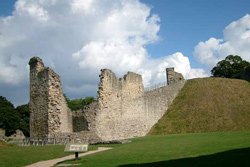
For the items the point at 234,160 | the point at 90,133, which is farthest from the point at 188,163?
the point at 90,133

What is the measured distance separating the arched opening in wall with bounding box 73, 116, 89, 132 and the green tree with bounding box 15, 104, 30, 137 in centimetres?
2455

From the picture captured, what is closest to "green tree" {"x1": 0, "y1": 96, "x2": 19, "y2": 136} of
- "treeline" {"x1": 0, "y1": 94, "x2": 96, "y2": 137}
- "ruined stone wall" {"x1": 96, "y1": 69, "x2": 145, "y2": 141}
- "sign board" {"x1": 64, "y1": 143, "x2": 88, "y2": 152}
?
"treeline" {"x1": 0, "y1": 94, "x2": 96, "y2": 137}

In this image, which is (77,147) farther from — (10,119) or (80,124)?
(10,119)

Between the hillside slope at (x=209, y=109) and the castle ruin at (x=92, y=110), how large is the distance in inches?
188

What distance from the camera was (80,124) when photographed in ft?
79.5

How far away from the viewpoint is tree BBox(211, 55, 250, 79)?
206 feet

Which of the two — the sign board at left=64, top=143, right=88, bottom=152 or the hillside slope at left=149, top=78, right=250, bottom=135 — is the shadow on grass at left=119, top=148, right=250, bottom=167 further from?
the hillside slope at left=149, top=78, right=250, bottom=135

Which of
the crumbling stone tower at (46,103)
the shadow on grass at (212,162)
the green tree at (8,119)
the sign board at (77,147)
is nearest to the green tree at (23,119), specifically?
the green tree at (8,119)

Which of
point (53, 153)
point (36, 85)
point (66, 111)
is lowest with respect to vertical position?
point (53, 153)

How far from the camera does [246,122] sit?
30719 millimetres

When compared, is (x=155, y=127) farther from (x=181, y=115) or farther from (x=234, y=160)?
(x=234, y=160)

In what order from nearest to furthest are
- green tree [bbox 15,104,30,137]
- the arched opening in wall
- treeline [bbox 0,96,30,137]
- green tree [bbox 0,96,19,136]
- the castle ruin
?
the castle ruin < the arched opening in wall < green tree [bbox 0,96,19,136] < treeline [bbox 0,96,30,137] < green tree [bbox 15,104,30,137]

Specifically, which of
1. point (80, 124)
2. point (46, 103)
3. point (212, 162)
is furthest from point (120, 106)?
point (212, 162)

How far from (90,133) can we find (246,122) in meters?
18.5
